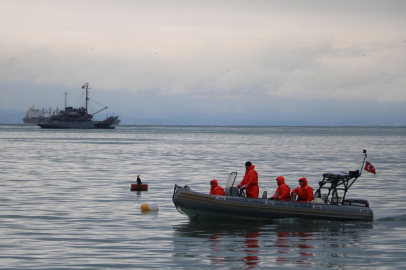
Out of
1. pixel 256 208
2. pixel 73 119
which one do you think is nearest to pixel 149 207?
pixel 256 208

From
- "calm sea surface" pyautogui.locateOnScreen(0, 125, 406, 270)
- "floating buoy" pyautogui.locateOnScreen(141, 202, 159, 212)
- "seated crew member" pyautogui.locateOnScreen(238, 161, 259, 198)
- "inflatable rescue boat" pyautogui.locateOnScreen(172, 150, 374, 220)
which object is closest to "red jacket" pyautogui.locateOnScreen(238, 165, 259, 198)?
"seated crew member" pyautogui.locateOnScreen(238, 161, 259, 198)

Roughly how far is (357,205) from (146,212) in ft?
26.9

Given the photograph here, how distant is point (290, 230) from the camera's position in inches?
711

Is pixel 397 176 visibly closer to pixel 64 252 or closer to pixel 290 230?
pixel 290 230

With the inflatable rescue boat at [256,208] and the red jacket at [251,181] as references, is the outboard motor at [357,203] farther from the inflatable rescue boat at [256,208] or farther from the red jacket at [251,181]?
the red jacket at [251,181]

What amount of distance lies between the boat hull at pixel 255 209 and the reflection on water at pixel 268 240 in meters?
0.32

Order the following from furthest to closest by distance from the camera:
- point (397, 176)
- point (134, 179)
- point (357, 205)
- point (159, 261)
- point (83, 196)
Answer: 1. point (397, 176)
2. point (134, 179)
3. point (83, 196)
4. point (357, 205)
5. point (159, 261)

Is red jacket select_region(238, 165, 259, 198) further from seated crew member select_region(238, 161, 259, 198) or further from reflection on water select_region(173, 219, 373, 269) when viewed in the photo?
reflection on water select_region(173, 219, 373, 269)

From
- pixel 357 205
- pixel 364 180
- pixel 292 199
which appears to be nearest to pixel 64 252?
pixel 292 199

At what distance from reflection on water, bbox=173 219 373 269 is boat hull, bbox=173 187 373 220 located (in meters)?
0.32

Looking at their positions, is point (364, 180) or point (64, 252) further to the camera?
point (364, 180)

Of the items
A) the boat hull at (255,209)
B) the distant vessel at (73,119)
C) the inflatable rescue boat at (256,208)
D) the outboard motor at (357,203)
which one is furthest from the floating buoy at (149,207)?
the distant vessel at (73,119)

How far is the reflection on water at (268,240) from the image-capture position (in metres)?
13.8

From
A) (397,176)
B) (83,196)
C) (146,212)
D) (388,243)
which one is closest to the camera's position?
(388,243)
